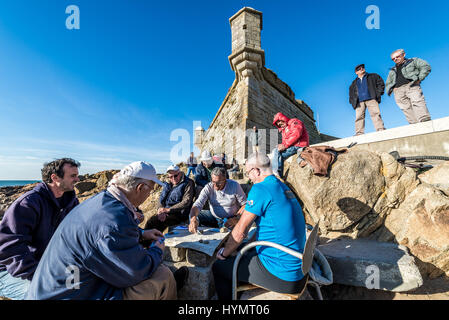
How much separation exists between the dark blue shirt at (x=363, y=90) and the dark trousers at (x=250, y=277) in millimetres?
5991

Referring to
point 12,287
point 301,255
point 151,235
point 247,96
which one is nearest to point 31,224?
point 12,287

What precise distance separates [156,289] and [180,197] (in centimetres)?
222

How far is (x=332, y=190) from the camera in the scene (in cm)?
340

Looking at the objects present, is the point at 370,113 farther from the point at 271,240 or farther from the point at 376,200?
the point at 271,240

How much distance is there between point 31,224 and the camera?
192 cm

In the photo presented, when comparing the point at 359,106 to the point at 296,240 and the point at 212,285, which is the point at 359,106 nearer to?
the point at 296,240

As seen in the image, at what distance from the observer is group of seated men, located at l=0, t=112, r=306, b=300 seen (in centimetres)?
127

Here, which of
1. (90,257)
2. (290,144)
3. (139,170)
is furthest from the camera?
(290,144)

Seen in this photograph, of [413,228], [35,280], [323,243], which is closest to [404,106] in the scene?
[413,228]

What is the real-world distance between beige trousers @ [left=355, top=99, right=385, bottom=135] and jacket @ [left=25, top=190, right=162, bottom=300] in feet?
22.6

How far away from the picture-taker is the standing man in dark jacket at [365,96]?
214 inches

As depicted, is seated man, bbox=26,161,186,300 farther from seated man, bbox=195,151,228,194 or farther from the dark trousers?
seated man, bbox=195,151,228,194

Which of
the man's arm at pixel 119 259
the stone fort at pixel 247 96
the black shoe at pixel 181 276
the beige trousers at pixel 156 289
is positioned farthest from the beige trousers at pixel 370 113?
the man's arm at pixel 119 259

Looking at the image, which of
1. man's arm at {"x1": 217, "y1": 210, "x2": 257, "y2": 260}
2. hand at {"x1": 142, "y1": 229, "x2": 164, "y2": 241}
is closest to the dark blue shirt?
man's arm at {"x1": 217, "y1": 210, "x2": 257, "y2": 260}
